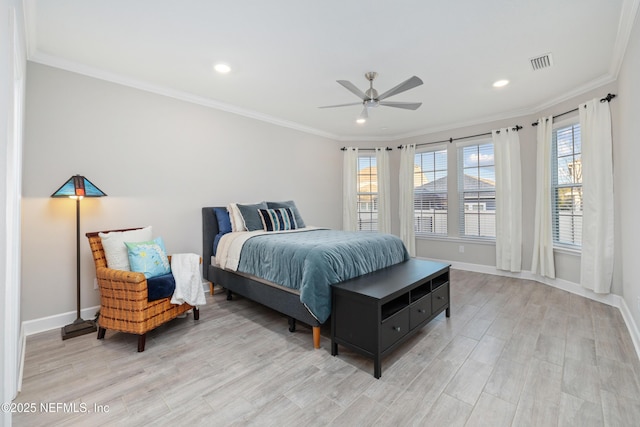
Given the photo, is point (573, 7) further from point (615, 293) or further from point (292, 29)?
point (615, 293)

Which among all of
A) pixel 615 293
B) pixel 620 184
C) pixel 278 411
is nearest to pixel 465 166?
pixel 620 184

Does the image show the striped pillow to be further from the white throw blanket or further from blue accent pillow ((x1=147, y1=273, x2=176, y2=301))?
blue accent pillow ((x1=147, y1=273, x2=176, y2=301))

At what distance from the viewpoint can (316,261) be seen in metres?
2.28

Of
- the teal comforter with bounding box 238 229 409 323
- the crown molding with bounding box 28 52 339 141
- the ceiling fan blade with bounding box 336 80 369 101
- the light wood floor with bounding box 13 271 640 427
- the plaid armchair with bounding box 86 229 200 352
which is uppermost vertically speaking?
the crown molding with bounding box 28 52 339 141

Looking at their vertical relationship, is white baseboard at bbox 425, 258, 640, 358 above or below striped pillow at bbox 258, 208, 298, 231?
below

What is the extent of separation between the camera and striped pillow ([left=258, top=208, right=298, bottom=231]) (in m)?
3.66

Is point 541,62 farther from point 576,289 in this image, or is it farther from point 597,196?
point 576,289

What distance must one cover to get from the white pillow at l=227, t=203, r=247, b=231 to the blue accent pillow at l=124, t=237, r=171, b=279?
1.01 meters

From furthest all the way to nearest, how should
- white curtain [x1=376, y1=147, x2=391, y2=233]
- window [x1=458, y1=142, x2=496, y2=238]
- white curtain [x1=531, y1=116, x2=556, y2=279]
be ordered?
1. white curtain [x1=376, y1=147, x2=391, y2=233]
2. window [x1=458, y1=142, x2=496, y2=238]
3. white curtain [x1=531, y1=116, x2=556, y2=279]

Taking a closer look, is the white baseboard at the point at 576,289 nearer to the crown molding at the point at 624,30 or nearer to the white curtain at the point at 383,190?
the white curtain at the point at 383,190

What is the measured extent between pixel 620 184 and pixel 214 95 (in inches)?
189

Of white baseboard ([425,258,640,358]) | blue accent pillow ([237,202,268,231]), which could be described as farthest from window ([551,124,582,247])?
blue accent pillow ([237,202,268,231])

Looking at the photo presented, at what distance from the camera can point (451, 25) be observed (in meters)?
2.23

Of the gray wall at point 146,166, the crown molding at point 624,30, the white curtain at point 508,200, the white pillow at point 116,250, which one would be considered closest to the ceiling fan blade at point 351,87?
the crown molding at point 624,30
